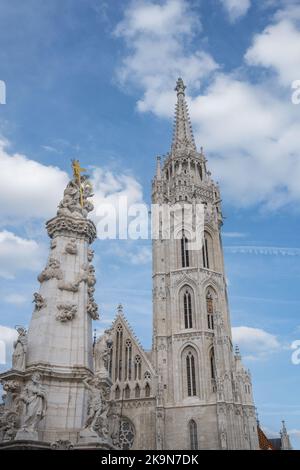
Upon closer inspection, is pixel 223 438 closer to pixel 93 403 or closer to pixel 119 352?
pixel 119 352

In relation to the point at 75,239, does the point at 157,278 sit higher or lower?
higher

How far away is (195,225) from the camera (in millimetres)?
45219

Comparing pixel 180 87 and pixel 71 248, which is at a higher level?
pixel 180 87

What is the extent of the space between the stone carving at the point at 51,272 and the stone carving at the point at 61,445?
4951 millimetres

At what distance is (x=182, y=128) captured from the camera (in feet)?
182

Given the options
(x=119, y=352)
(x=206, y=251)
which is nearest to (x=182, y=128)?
(x=206, y=251)

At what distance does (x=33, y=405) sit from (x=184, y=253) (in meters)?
32.7

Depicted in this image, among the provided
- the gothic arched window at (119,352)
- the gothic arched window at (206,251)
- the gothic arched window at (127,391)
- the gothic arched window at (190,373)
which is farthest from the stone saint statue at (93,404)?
the gothic arched window at (206,251)

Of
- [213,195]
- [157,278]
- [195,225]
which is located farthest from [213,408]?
[213,195]

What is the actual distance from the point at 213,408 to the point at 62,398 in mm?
25113

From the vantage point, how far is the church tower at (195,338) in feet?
114

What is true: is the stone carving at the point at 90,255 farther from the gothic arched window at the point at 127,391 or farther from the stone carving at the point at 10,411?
the gothic arched window at the point at 127,391

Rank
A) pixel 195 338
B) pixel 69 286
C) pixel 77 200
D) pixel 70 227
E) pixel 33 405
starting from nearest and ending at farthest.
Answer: pixel 33 405
pixel 69 286
pixel 70 227
pixel 77 200
pixel 195 338
